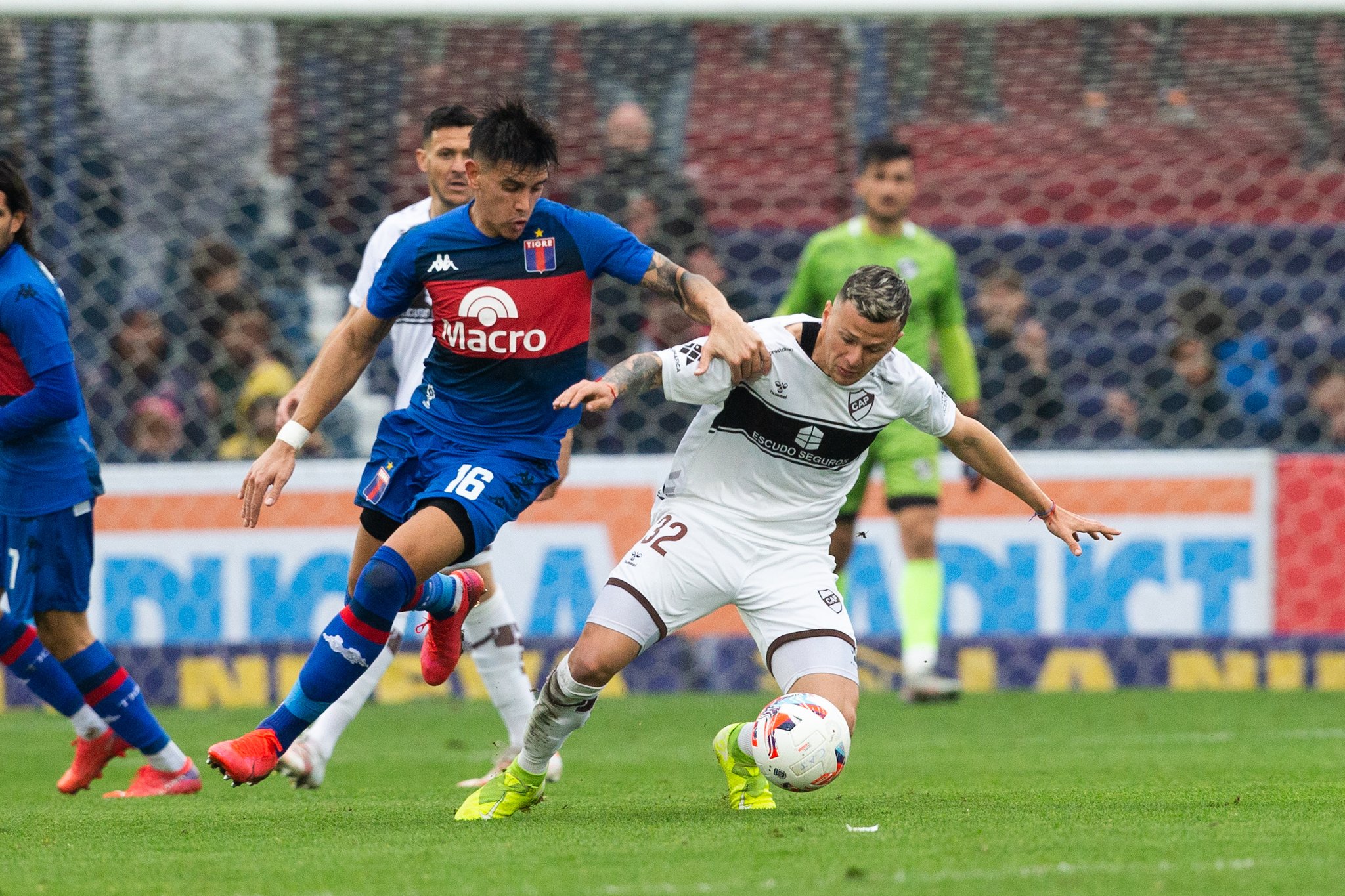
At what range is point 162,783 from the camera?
6.26 m

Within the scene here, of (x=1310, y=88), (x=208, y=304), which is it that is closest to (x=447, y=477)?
(x=208, y=304)

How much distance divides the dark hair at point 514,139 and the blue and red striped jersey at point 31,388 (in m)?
1.69

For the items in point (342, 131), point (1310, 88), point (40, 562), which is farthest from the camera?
point (1310, 88)

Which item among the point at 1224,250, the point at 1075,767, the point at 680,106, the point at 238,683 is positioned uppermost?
the point at 680,106

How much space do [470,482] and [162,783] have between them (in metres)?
2.01

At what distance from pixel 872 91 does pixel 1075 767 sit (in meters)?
6.78

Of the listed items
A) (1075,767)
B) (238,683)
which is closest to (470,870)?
(1075,767)

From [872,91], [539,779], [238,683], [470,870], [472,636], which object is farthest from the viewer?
[872,91]

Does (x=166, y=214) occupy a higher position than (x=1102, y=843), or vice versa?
(x=166, y=214)

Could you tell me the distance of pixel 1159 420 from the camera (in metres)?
11.4

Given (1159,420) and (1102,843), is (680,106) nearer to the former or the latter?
(1159,420)

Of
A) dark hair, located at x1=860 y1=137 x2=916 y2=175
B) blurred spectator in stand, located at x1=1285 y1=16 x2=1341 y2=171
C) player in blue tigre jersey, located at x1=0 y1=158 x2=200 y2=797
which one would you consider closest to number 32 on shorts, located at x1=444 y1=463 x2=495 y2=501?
player in blue tigre jersey, located at x1=0 y1=158 x2=200 y2=797

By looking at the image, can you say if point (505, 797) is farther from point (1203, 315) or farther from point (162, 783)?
point (1203, 315)

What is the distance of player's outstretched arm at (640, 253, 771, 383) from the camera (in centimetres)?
486
